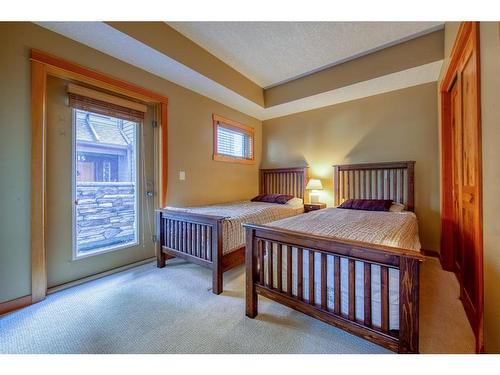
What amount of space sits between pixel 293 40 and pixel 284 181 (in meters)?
2.37

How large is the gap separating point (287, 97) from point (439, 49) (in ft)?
6.42

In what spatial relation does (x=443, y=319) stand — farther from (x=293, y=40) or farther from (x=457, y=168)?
(x=293, y=40)

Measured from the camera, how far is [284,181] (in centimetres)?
420

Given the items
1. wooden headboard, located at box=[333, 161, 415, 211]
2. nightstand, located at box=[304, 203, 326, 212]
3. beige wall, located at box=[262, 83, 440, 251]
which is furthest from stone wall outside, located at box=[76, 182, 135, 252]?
wooden headboard, located at box=[333, 161, 415, 211]

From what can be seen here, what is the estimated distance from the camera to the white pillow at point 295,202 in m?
3.51

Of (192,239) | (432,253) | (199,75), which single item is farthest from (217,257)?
(432,253)

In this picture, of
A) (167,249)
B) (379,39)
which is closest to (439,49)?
(379,39)

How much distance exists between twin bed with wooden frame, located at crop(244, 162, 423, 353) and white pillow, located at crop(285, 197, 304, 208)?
1.65 metres

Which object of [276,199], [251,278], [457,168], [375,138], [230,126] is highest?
[230,126]

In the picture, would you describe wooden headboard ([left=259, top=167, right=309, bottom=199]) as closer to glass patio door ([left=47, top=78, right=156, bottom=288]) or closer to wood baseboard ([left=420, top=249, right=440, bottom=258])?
wood baseboard ([left=420, top=249, right=440, bottom=258])

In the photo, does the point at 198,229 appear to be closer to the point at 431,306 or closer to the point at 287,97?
the point at 431,306

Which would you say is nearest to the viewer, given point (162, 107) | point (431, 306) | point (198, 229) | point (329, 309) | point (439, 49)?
point (329, 309)

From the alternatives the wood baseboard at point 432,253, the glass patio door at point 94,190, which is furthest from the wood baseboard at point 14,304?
the wood baseboard at point 432,253
